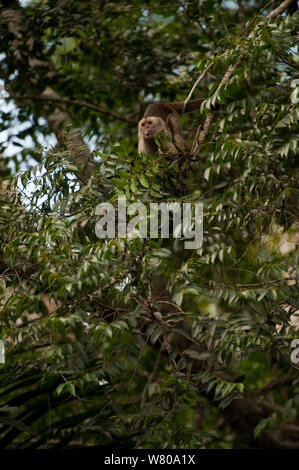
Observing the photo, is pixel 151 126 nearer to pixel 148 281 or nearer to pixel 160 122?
pixel 160 122

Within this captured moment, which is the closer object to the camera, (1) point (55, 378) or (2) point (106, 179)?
(1) point (55, 378)

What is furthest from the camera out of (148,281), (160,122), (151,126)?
(151,126)

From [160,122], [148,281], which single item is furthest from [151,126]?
[148,281]

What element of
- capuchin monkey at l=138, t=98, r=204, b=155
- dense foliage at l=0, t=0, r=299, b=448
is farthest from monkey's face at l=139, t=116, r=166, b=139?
dense foliage at l=0, t=0, r=299, b=448

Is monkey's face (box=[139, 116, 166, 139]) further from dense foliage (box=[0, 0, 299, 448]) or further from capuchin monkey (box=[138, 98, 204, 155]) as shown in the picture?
dense foliage (box=[0, 0, 299, 448])

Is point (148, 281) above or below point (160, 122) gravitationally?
below

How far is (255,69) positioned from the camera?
10.4 ft

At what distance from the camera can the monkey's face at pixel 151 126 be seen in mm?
4307

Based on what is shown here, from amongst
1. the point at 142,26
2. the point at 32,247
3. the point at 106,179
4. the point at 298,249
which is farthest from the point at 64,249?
the point at 142,26

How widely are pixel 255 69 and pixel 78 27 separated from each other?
2.43 meters

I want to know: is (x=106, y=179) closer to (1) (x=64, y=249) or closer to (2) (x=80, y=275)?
(1) (x=64, y=249)

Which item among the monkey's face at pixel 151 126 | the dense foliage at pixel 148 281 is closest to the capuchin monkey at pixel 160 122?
the monkey's face at pixel 151 126

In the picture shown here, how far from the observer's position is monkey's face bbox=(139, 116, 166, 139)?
4.31 m

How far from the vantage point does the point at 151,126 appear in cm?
441
